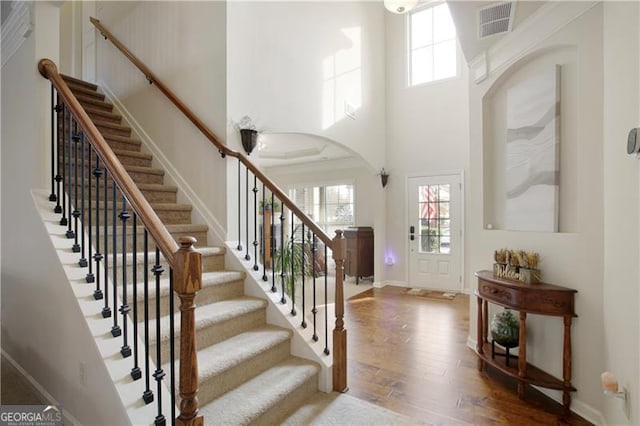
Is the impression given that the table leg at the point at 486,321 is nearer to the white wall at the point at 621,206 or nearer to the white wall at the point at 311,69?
the white wall at the point at 621,206

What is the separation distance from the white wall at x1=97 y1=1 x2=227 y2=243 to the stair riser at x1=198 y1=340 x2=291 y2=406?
52.3 inches

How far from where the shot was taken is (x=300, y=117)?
4.05m

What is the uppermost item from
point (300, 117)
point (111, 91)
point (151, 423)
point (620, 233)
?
point (111, 91)

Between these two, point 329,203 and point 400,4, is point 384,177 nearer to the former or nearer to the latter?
point 329,203

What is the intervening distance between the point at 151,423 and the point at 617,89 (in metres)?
3.08

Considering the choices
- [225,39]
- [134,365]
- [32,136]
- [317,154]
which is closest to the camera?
[134,365]

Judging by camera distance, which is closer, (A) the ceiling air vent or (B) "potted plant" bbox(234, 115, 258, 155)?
(A) the ceiling air vent

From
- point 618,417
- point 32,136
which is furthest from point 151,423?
point 618,417

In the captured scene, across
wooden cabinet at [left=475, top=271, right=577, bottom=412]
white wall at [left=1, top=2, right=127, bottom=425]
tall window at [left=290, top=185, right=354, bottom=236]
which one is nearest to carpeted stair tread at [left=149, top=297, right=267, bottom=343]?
white wall at [left=1, top=2, right=127, bottom=425]

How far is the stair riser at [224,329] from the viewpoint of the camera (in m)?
1.96

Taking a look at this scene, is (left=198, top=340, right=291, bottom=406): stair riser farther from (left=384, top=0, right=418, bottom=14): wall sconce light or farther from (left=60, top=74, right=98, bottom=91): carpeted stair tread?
(left=384, top=0, right=418, bottom=14): wall sconce light

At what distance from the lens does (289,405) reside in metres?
2.08

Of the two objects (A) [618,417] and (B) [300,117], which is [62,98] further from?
(A) [618,417]

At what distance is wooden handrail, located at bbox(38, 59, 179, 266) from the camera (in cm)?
138
